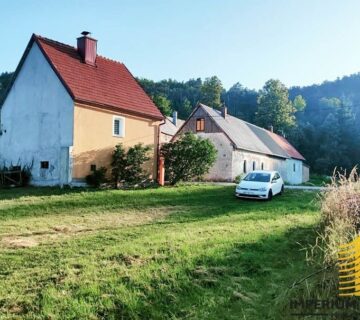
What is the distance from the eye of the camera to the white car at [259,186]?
20234mm

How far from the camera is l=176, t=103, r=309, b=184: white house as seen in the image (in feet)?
117

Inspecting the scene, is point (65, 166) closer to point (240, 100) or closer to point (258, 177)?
point (258, 177)

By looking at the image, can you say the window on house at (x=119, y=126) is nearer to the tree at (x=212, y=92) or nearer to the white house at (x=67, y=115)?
the white house at (x=67, y=115)

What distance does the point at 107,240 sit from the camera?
34.1 feet

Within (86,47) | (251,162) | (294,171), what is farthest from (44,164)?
(294,171)

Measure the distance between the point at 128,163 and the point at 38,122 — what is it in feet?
19.3

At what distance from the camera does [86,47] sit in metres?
25.5

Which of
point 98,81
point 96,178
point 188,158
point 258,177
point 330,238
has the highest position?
point 98,81

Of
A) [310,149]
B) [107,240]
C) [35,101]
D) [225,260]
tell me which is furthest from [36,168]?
[310,149]

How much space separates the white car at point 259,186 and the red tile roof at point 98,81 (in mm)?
8683

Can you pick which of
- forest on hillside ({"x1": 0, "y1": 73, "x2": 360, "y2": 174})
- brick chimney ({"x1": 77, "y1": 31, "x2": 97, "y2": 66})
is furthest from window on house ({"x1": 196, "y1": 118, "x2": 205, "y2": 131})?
forest on hillside ({"x1": 0, "y1": 73, "x2": 360, "y2": 174})

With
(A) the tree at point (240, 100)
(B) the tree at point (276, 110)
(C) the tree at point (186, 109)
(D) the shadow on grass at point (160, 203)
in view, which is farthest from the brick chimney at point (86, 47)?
(A) the tree at point (240, 100)

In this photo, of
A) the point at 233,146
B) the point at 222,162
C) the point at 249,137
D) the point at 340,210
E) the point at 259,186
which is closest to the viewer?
the point at 340,210

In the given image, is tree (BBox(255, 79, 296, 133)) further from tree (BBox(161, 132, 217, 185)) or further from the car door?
the car door
